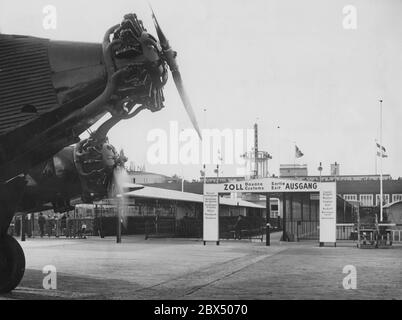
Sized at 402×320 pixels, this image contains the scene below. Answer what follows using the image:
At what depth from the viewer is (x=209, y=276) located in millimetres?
14047

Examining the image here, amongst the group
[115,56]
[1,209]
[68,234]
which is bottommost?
[68,234]

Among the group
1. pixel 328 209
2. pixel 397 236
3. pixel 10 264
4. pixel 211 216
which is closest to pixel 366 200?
pixel 397 236

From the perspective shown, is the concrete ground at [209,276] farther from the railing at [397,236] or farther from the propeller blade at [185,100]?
the railing at [397,236]

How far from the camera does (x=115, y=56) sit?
8562 millimetres

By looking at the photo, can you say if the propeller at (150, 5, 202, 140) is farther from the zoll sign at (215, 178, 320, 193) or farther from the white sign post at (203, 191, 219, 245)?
the white sign post at (203, 191, 219, 245)

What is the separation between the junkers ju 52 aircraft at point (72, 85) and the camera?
848 cm

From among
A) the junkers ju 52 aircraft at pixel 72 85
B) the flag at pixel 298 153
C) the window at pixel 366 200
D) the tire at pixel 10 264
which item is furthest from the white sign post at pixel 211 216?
the window at pixel 366 200

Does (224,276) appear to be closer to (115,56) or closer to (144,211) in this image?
(115,56)

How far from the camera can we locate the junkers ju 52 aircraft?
8.48 m

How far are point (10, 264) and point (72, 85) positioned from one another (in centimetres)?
402

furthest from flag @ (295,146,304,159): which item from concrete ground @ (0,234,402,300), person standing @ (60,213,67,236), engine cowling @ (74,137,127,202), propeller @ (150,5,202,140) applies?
propeller @ (150,5,202,140)

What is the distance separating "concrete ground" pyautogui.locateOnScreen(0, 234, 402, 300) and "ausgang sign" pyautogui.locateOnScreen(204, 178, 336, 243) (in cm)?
467

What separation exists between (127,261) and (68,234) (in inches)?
723
